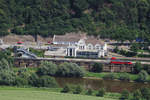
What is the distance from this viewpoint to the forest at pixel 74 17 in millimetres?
68875

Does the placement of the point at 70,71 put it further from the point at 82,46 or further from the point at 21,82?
the point at 82,46

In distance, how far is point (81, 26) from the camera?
235 feet

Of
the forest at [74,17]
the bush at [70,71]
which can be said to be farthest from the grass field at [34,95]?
the forest at [74,17]

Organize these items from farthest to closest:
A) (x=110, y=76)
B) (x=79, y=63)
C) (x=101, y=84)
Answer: (x=79, y=63)
(x=110, y=76)
(x=101, y=84)

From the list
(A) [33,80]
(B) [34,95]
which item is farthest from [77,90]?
(A) [33,80]

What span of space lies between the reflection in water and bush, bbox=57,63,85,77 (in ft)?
3.09

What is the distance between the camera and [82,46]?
55094 millimetres

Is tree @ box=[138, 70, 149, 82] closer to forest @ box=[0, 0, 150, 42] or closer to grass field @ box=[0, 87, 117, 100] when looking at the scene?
grass field @ box=[0, 87, 117, 100]

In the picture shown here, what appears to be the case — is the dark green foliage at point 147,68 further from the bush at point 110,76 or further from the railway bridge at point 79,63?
the bush at point 110,76

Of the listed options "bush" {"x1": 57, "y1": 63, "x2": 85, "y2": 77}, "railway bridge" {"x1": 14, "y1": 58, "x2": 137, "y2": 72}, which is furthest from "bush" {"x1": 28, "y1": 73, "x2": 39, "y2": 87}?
"railway bridge" {"x1": 14, "y1": 58, "x2": 137, "y2": 72}

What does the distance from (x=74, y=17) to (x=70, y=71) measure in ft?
117

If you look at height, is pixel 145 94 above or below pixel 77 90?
below

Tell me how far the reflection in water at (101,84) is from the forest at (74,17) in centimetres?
2571

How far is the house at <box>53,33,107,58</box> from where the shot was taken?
5069cm
